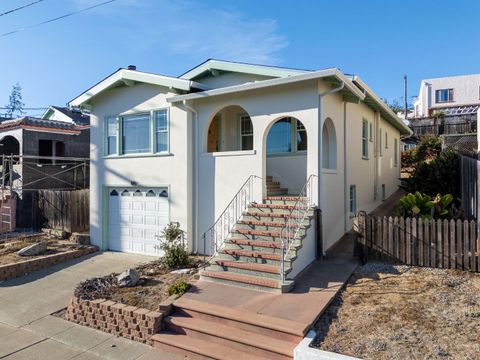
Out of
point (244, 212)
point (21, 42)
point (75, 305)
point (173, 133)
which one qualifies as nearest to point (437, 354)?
point (244, 212)

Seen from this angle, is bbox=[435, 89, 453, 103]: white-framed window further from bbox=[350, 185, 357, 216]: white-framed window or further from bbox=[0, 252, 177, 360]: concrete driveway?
bbox=[0, 252, 177, 360]: concrete driveway

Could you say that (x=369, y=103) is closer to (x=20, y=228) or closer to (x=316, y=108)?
(x=316, y=108)

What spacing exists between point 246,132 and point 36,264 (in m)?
7.42

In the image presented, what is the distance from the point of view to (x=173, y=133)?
10.6 meters

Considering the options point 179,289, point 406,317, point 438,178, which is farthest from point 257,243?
point 438,178

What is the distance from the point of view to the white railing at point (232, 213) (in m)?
9.52

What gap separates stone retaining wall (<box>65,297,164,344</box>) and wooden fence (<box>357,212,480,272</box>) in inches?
193

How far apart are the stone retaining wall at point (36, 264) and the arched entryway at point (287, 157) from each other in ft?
21.1

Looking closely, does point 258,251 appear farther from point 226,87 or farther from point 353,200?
point 353,200

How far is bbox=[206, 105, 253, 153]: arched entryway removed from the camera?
39.1 feet

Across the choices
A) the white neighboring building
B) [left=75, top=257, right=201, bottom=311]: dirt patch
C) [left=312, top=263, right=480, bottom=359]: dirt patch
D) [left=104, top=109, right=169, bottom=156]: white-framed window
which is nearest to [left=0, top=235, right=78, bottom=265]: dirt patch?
[left=104, top=109, right=169, bottom=156]: white-framed window

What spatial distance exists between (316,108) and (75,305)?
675cm

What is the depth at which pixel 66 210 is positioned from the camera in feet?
44.1

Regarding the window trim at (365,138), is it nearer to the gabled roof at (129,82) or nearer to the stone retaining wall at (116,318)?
the gabled roof at (129,82)
